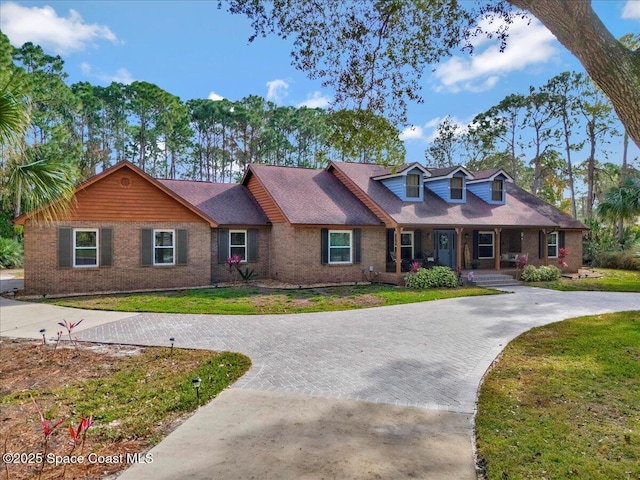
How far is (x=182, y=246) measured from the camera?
55.1 ft

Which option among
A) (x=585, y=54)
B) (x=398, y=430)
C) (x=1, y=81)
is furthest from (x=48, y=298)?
(x=585, y=54)

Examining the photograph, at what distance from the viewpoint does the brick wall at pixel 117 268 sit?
14.6 meters

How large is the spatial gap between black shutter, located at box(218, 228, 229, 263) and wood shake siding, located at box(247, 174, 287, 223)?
85.4 inches

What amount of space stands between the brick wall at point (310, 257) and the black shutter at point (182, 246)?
3.93 meters

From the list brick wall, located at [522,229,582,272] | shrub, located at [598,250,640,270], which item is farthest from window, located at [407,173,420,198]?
shrub, located at [598,250,640,270]

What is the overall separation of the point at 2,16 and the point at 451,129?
4001cm

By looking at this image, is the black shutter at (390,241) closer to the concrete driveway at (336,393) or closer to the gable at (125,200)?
the concrete driveway at (336,393)

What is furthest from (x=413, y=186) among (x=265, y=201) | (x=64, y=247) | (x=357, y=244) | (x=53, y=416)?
(x=53, y=416)

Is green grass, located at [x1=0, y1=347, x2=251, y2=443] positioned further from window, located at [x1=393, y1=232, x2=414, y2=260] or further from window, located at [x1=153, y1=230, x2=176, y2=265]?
window, located at [x1=393, y1=232, x2=414, y2=260]

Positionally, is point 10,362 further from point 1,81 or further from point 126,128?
point 126,128

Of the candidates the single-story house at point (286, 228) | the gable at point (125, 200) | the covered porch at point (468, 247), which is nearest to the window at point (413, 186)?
the single-story house at point (286, 228)

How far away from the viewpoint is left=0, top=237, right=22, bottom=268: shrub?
24578 mm

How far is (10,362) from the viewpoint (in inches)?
279

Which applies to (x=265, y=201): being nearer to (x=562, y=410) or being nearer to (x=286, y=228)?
(x=286, y=228)
